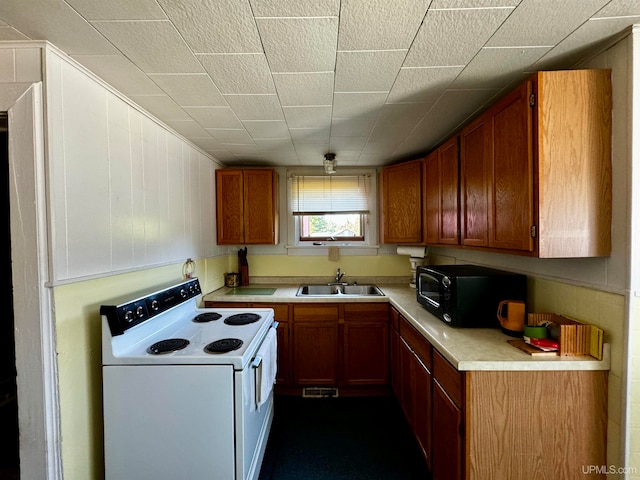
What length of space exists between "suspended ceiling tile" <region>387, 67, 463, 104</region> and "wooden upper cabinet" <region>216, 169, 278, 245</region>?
5.19 ft

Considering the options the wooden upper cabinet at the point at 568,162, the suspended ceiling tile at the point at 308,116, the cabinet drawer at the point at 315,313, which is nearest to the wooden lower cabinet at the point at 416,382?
the cabinet drawer at the point at 315,313

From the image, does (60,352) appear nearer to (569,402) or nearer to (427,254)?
(569,402)

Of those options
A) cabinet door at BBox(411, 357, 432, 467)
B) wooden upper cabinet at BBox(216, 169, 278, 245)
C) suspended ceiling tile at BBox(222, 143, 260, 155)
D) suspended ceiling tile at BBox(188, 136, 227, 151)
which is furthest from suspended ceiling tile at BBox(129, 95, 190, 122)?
cabinet door at BBox(411, 357, 432, 467)

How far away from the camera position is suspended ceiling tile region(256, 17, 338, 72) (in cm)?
103

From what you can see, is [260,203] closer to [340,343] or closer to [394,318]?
[340,343]

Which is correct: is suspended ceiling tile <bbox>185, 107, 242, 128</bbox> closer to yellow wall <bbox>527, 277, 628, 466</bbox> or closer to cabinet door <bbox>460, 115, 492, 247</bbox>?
cabinet door <bbox>460, 115, 492, 247</bbox>

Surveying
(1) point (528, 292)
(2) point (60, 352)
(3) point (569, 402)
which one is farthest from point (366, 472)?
(2) point (60, 352)

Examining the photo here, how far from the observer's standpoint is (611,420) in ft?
3.89

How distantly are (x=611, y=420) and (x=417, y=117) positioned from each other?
186 cm

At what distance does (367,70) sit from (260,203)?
5.86ft

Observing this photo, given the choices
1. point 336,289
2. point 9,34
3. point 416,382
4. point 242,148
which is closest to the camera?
point 9,34

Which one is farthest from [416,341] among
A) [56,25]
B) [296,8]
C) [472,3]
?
[56,25]

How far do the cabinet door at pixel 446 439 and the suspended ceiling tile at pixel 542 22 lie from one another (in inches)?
64.4

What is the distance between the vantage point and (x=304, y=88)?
1470 mm
